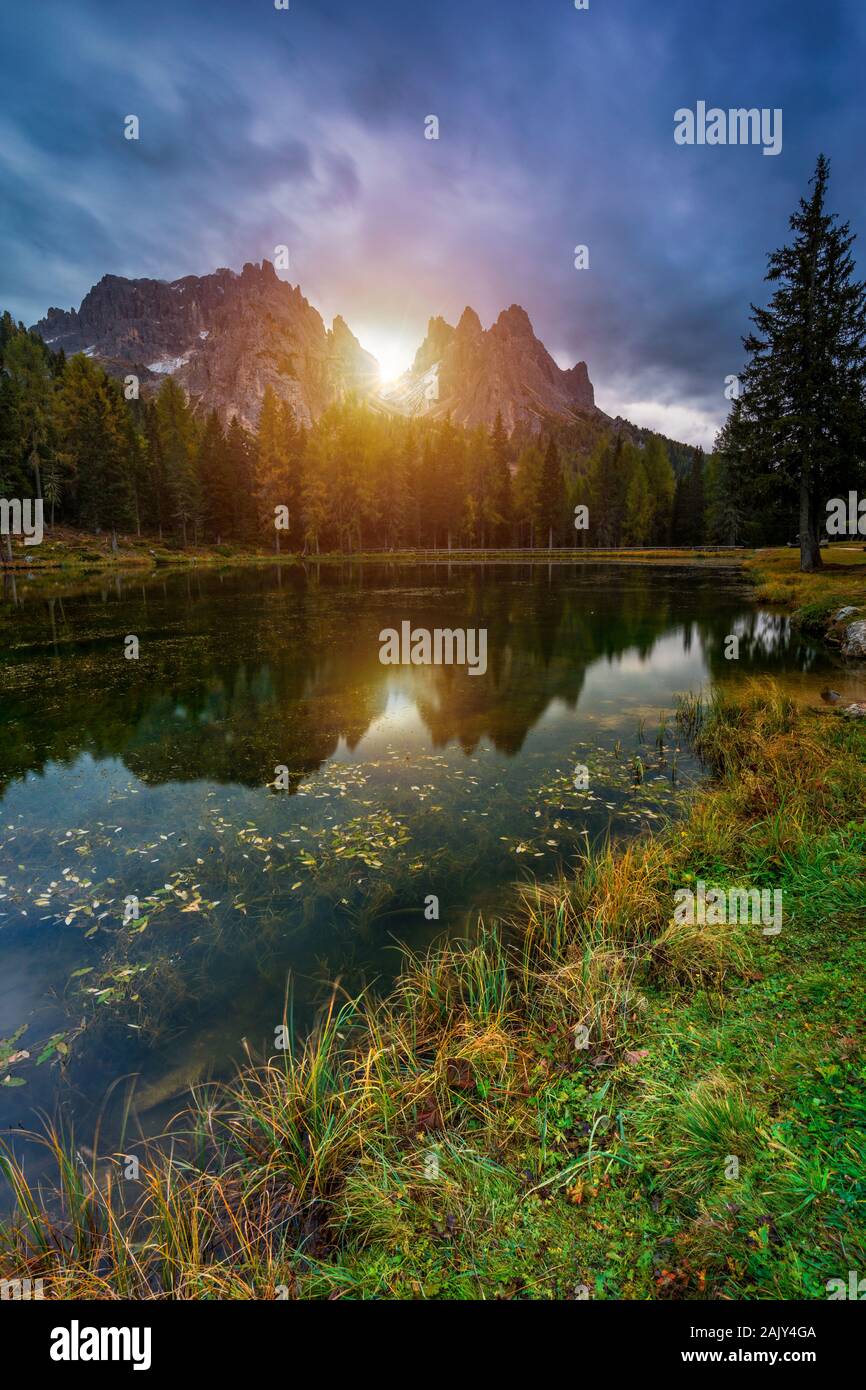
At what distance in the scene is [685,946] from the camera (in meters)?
5.70

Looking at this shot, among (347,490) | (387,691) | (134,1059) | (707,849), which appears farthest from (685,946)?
(347,490)

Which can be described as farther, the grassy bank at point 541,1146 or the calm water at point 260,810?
the calm water at point 260,810

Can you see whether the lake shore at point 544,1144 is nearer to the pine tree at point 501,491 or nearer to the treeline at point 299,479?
the treeline at point 299,479

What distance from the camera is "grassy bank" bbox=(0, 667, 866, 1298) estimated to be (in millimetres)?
3041

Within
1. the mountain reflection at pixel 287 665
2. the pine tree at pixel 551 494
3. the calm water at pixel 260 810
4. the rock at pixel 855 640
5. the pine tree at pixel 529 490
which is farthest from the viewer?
the pine tree at pixel 529 490

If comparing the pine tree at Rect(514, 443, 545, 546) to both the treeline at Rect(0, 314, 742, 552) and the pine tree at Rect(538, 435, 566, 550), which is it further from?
the pine tree at Rect(538, 435, 566, 550)

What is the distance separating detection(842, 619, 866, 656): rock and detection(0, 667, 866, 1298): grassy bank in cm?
Answer: 1583

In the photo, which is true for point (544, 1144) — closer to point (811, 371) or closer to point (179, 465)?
point (811, 371)

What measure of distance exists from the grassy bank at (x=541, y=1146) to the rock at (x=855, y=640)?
15.8m

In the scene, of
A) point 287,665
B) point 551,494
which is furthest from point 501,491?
point 287,665

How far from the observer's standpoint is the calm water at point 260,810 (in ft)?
18.6

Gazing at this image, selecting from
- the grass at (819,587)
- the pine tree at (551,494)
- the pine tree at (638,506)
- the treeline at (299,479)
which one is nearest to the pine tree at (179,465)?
the treeline at (299,479)

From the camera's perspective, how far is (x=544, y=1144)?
12.5 feet
